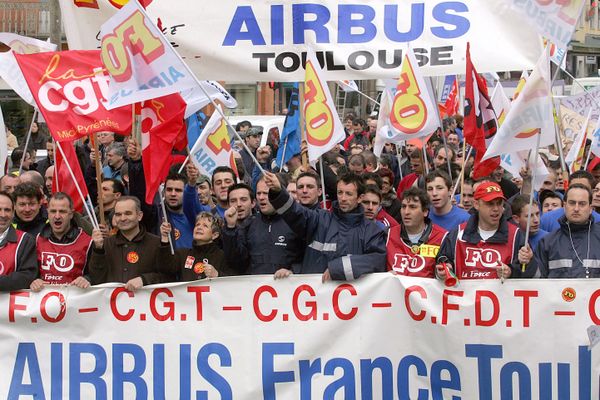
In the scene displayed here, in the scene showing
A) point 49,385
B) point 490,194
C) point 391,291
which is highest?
point 490,194

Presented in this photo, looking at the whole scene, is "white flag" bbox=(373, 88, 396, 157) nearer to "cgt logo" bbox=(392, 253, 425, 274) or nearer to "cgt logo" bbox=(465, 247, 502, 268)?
"cgt logo" bbox=(392, 253, 425, 274)

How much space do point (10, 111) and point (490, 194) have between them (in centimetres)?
2194

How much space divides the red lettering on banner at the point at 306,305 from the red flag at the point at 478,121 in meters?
2.60

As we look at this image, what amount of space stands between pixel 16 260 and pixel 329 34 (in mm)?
3251

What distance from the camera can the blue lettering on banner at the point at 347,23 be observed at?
9.29 metres

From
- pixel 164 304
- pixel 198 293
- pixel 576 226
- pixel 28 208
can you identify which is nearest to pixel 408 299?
pixel 576 226

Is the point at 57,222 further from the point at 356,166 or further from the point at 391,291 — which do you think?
the point at 356,166

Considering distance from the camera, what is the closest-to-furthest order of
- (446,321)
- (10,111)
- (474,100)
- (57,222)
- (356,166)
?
(446,321) < (57,222) < (474,100) < (356,166) < (10,111)

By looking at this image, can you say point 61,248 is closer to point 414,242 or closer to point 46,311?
point 46,311

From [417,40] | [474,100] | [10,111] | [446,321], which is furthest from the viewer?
[10,111]

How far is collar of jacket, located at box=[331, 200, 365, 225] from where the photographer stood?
7.61 m

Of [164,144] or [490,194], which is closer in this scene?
[490,194]

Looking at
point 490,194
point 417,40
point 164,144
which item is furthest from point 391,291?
point 417,40

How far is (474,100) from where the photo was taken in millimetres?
10188
